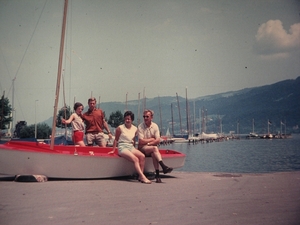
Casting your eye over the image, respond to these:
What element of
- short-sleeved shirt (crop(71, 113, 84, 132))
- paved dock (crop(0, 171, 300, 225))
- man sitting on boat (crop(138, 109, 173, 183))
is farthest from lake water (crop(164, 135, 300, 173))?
paved dock (crop(0, 171, 300, 225))

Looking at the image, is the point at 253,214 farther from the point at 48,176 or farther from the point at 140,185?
the point at 48,176

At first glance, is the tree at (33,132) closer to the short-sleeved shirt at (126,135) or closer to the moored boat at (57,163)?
the moored boat at (57,163)

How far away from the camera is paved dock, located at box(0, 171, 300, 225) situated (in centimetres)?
438

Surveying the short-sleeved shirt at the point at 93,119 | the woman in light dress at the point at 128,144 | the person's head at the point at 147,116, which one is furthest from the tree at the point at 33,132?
the person's head at the point at 147,116

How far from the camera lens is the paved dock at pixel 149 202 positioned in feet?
14.4

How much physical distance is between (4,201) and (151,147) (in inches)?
137

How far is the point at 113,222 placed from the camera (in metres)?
4.23

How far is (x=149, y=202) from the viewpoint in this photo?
539cm

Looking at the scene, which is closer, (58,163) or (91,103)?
(58,163)

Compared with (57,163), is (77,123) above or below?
above

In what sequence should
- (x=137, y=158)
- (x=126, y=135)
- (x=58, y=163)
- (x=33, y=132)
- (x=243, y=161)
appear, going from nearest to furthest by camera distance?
(x=58, y=163) < (x=137, y=158) < (x=126, y=135) < (x=243, y=161) < (x=33, y=132)

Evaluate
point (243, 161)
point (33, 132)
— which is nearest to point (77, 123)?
point (243, 161)

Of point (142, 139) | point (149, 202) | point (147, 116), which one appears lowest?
point (149, 202)

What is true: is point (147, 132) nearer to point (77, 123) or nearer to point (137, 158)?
point (137, 158)
